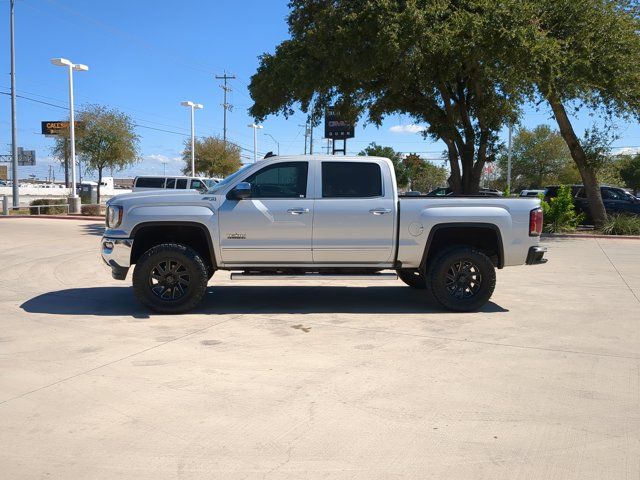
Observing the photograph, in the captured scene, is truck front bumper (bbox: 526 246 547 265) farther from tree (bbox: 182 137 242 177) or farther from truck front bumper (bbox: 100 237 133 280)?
tree (bbox: 182 137 242 177)

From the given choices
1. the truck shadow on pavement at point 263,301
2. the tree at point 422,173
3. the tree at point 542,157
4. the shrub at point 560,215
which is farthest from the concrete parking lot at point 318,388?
the tree at point 422,173

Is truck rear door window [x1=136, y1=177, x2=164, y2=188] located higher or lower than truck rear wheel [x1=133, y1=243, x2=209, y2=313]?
higher

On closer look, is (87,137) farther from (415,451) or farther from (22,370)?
(415,451)

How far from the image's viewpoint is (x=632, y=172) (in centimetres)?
7181

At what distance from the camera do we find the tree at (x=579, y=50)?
17.1 metres

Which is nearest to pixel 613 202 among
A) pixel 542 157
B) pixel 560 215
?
pixel 560 215

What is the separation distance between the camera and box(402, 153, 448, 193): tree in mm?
72125

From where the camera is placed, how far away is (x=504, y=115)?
23969 mm

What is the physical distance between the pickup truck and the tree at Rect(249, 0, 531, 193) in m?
10.3

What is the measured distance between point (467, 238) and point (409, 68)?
11775 mm

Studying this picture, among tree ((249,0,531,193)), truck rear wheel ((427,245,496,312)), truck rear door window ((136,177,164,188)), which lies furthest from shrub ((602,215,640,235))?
truck rear door window ((136,177,164,188))

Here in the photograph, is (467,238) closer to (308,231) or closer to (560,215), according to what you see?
(308,231)

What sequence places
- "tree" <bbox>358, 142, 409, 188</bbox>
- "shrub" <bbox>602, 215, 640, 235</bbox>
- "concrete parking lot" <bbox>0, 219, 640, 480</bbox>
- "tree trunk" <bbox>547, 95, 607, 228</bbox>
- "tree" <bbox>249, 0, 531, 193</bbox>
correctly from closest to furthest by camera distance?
"concrete parking lot" <bbox>0, 219, 640, 480</bbox> < "tree" <bbox>249, 0, 531, 193</bbox> < "shrub" <bbox>602, 215, 640, 235</bbox> < "tree trunk" <bbox>547, 95, 607, 228</bbox> < "tree" <bbox>358, 142, 409, 188</bbox>

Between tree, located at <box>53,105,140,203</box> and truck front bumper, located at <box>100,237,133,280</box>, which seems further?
tree, located at <box>53,105,140,203</box>
